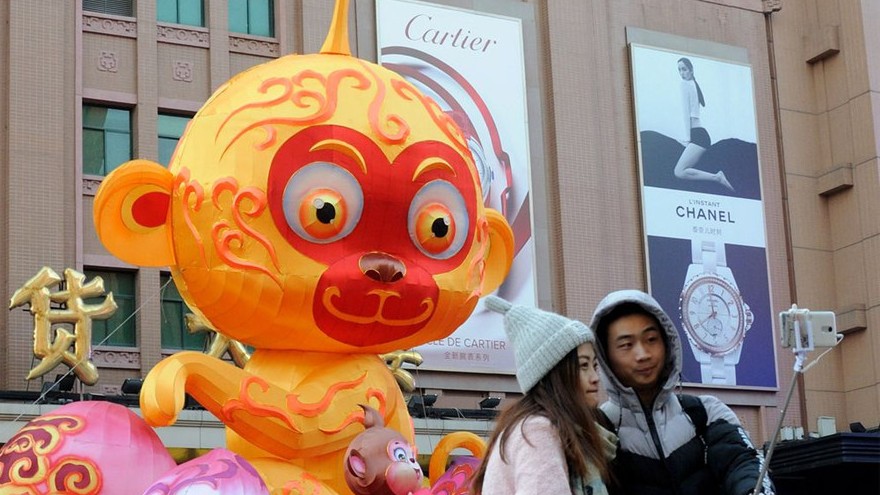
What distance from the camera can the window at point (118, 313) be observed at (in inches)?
803

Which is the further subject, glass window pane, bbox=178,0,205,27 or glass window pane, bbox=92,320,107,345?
glass window pane, bbox=178,0,205,27

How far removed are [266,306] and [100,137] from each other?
1302cm

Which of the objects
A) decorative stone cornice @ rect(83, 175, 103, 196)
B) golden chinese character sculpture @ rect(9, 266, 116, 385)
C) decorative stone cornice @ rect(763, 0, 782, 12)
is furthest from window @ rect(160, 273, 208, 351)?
decorative stone cornice @ rect(763, 0, 782, 12)

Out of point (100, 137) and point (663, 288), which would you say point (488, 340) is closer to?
point (663, 288)

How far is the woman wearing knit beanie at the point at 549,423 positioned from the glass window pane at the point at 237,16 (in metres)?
18.1

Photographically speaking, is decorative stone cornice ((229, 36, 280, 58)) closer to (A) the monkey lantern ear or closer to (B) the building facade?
(B) the building facade

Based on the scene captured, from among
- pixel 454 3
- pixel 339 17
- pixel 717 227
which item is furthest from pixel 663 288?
pixel 339 17

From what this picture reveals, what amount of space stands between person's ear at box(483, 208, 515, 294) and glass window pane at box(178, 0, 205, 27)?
→ 41.5 feet

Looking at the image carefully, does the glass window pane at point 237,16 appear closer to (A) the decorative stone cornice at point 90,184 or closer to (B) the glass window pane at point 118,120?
(B) the glass window pane at point 118,120

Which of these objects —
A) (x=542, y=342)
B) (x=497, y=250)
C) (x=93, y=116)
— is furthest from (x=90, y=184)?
(x=542, y=342)

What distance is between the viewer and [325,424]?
8.91 metres

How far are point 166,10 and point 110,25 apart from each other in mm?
936

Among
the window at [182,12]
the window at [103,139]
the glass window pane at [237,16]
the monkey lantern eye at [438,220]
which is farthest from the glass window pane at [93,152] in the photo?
the monkey lantern eye at [438,220]

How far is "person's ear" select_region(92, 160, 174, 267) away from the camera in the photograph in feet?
30.5
